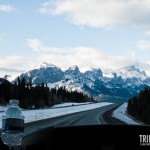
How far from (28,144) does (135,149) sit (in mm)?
1228

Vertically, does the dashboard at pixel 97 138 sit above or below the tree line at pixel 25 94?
below

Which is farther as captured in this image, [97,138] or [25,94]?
[25,94]

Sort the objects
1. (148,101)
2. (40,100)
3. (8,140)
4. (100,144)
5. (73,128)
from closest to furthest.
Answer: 1. (100,144)
2. (73,128)
3. (8,140)
4. (148,101)
5. (40,100)

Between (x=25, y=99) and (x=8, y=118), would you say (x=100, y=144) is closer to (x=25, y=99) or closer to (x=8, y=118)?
(x=8, y=118)

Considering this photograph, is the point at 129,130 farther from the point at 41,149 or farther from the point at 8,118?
the point at 8,118

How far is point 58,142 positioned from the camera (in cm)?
393

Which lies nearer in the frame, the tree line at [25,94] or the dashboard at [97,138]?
the dashboard at [97,138]

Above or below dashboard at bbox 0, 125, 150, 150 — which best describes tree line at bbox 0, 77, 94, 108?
above

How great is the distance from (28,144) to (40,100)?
162445 mm

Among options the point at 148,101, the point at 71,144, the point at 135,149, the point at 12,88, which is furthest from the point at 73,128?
the point at 12,88

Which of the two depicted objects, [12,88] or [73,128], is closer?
[73,128]

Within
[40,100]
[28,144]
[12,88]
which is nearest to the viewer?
[28,144]

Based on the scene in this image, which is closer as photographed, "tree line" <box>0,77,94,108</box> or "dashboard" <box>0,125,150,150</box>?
"dashboard" <box>0,125,150,150</box>

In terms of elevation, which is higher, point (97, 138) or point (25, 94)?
point (25, 94)
